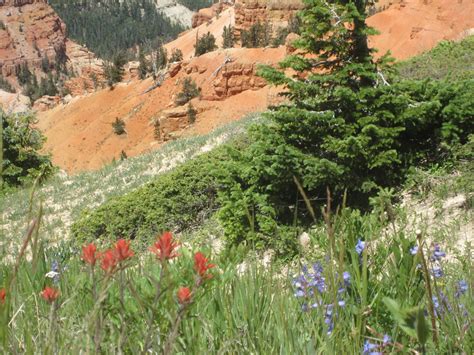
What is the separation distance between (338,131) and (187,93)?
33521 mm

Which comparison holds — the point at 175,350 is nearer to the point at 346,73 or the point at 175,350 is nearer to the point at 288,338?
the point at 288,338

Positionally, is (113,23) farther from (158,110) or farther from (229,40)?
(158,110)

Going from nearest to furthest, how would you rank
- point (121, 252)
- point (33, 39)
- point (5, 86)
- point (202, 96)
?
point (121, 252) < point (202, 96) < point (5, 86) < point (33, 39)

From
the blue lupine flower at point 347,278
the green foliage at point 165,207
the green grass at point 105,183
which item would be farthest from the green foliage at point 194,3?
the blue lupine flower at point 347,278

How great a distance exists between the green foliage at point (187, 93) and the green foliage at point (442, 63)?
23114mm

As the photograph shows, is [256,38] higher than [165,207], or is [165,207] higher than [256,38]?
[165,207]

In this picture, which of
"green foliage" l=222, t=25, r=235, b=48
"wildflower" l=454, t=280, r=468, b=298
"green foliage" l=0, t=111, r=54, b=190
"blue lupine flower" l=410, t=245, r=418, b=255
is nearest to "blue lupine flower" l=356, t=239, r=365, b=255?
"blue lupine flower" l=410, t=245, r=418, b=255

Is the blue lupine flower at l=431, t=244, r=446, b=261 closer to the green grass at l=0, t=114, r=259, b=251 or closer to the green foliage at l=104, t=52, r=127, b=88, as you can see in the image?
the green grass at l=0, t=114, r=259, b=251

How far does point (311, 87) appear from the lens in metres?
7.17

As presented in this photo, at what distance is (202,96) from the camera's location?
38.8 metres

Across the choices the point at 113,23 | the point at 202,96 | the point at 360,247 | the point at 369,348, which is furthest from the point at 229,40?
the point at 113,23

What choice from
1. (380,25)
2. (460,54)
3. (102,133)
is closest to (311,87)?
(460,54)

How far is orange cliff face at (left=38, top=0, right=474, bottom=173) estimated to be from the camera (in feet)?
107

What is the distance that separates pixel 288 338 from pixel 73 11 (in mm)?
165312
